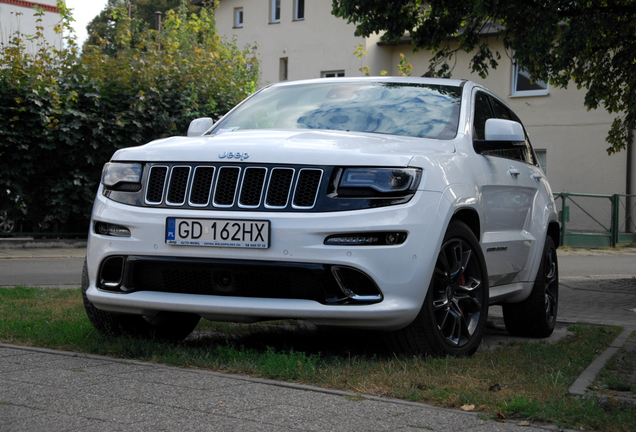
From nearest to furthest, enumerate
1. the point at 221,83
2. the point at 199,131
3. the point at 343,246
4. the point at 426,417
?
1. the point at 426,417
2. the point at 343,246
3. the point at 199,131
4. the point at 221,83

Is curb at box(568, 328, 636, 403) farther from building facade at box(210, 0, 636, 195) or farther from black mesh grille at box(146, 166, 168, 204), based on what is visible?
building facade at box(210, 0, 636, 195)

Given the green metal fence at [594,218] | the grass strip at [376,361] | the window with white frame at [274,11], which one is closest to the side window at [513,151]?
the grass strip at [376,361]

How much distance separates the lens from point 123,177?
16.0 ft

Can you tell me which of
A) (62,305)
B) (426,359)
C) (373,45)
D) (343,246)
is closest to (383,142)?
(343,246)

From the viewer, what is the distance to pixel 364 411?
138 inches

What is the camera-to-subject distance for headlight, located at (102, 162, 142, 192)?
15.9 feet

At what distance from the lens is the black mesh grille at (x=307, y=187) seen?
175 inches

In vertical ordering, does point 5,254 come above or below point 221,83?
below

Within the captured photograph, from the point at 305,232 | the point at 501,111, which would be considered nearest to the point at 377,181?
the point at 305,232

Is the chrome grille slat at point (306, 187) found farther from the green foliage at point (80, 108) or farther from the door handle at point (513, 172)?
the green foliage at point (80, 108)

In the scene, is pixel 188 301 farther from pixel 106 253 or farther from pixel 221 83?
pixel 221 83

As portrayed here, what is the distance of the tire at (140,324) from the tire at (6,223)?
1200 cm

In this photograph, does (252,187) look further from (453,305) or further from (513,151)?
(513,151)

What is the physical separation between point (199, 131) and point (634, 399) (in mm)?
3507
